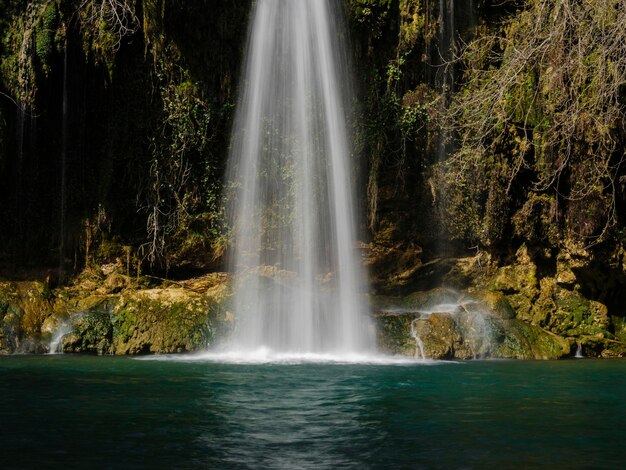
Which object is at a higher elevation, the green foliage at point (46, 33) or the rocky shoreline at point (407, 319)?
the green foliage at point (46, 33)

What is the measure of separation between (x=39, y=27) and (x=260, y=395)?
35.1ft

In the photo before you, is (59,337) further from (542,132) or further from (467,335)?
(542,132)

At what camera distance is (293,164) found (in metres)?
15.7

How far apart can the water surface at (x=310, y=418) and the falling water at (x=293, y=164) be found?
5.04 m

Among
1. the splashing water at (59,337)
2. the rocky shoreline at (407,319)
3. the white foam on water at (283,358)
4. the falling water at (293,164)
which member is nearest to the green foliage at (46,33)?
the falling water at (293,164)

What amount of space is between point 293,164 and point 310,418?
979cm

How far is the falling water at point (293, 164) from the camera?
15367 mm

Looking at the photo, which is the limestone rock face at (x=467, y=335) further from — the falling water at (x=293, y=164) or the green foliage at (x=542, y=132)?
the green foliage at (x=542, y=132)

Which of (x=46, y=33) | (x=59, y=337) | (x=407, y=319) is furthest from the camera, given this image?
(x=46, y=33)

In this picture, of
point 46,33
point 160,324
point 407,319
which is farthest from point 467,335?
point 46,33

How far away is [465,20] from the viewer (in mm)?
15844

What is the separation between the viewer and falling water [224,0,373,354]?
50.4 ft

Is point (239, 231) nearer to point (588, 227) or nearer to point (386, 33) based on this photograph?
point (386, 33)

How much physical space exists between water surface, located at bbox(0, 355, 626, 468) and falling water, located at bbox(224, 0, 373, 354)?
5042mm
